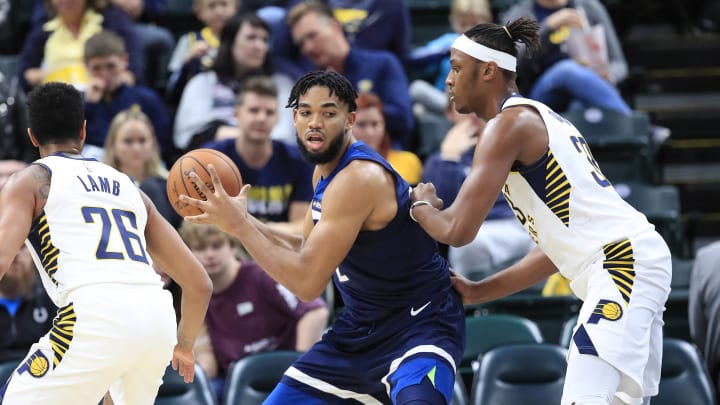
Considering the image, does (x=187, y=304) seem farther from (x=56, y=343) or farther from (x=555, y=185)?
(x=555, y=185)

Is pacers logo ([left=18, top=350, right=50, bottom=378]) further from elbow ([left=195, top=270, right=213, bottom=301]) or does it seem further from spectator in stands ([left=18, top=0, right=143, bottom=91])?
spectator in stands ([left=18, top=0, right=143, bottom=91])

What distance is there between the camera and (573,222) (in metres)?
4.38

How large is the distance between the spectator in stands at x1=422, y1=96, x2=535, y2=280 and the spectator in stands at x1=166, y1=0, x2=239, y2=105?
81.5 inches

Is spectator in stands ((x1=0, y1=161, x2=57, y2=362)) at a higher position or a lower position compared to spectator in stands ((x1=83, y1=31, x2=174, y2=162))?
lower

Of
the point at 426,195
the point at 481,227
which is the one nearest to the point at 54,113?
the point at 426,195

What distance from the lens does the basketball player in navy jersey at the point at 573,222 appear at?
4.16m

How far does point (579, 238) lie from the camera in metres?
4.38

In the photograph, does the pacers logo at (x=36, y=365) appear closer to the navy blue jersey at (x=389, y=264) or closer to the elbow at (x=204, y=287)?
the elbow at (x=204, y=287)

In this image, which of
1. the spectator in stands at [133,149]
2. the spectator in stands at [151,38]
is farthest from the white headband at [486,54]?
the spectator in stands at [151,38]

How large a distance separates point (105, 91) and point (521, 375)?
3.93m

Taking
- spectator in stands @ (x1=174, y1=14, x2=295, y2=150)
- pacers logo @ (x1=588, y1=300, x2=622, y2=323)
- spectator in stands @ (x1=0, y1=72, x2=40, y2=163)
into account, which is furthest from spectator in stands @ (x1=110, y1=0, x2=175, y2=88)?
pacers logo @ (x1=588, y1=300, x2=622, y2=323)

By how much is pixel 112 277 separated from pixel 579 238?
1.81 m

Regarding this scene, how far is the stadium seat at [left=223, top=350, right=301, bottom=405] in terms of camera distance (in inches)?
226

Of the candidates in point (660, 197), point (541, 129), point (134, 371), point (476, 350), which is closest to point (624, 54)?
point (660, 197)
